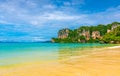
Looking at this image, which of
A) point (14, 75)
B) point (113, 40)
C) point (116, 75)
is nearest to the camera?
point (116, 75)

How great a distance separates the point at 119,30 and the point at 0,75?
14080 cm

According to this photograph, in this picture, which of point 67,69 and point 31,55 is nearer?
point 67,69

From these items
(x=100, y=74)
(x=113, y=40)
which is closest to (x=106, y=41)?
(x=113, y=40)

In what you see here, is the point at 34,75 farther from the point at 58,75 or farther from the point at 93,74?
the point at 93,74

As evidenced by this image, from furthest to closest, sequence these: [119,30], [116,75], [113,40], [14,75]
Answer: [119,30], [113,40], [14,75], [116,75]

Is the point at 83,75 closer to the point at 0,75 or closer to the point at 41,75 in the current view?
the point at 41,75

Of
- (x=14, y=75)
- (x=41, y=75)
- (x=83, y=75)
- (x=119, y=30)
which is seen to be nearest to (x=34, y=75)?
(x=41, y=75)

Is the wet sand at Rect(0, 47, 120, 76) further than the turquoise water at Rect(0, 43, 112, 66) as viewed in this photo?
No

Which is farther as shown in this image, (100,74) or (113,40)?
(113,40)

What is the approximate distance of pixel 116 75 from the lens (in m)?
8.67

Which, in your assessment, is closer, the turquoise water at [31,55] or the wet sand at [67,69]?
the wet sand at [67,69]

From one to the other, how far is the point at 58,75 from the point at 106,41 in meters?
127

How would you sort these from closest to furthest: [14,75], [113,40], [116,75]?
[116,75]
[14,75]
[113,40]

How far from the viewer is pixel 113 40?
416 ft
